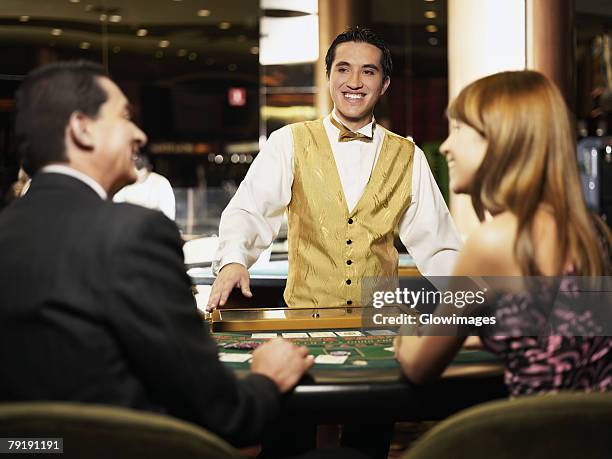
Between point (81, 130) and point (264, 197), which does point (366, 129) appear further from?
point (81, 130)

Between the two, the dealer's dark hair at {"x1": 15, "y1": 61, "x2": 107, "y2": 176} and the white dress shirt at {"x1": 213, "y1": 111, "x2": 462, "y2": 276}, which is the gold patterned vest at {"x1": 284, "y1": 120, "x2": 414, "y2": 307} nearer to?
the white dress shirt at {"x1": 213, "y1": 111, "x2": 462, "y2": 276}

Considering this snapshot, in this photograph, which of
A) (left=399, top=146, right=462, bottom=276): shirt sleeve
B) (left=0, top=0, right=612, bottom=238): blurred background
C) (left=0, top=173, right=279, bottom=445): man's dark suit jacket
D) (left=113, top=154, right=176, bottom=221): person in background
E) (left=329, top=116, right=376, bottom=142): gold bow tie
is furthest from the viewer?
(left=0, top=0, right=612, bottom=238): blurred background

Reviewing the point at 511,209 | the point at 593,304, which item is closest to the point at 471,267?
the point at 511,209

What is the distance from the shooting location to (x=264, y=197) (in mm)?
2684

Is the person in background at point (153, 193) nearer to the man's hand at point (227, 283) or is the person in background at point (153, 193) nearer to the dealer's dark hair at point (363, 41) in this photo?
the dealer's dark hair at point (363, 41)

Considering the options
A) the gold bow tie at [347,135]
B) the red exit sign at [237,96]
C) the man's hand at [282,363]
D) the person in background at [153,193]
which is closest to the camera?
the man's hand at [282,363]

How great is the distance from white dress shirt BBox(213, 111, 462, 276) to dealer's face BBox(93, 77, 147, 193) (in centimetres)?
110

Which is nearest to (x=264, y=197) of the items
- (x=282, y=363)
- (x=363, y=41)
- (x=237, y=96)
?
(x=363, y=41)

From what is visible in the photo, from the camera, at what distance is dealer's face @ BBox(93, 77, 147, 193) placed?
55.5 inches

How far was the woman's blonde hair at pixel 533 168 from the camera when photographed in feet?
4.66

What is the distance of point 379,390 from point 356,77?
4.52 ft

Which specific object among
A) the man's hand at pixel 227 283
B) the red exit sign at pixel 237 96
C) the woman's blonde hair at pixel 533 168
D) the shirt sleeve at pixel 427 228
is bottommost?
the man's hand at pixel 227 283

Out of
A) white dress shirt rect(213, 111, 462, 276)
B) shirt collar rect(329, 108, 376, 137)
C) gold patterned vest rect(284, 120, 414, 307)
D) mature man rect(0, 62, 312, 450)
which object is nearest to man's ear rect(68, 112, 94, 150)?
mature man rect(0, 62, 312, 450)

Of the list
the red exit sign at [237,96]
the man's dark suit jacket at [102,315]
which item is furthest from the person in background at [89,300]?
the red exit sign at [237,96]
